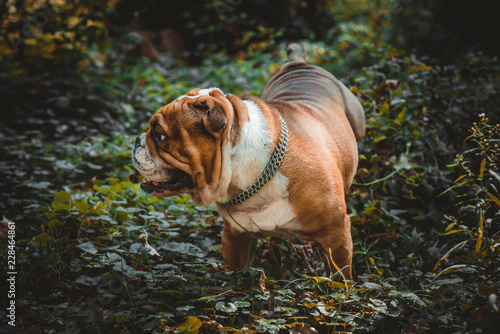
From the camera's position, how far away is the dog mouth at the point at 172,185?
266cm

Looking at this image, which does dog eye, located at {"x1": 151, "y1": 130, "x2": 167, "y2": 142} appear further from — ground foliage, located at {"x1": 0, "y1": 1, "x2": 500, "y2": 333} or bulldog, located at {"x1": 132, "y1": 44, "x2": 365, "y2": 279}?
ground foliage, located at {"x1": 0, "y1": 1, "x2": 500, "y2": 333}

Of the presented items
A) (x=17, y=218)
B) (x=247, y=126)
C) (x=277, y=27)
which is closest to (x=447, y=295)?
(x=247, y=126)

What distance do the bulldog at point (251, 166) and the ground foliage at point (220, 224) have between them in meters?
0.30

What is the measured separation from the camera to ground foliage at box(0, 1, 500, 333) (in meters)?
2.33

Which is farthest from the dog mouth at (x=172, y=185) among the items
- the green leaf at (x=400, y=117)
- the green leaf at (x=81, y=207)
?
the green leaf at (x=400, y=117)

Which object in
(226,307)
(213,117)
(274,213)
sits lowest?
(226,307)

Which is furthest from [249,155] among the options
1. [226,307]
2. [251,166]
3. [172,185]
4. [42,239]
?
[42,239]

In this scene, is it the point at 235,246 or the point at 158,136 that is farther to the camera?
the point at 235,246

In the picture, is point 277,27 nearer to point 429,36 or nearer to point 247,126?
point 429,36

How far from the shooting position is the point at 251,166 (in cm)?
253

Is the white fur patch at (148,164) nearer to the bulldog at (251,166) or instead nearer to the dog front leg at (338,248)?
the bulldog at (251,166)

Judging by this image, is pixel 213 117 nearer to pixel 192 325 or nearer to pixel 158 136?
pixel 158 136

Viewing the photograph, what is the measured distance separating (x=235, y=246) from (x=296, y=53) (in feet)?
6.77

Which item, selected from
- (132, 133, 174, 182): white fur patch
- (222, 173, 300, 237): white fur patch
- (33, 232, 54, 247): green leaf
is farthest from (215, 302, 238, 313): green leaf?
(33, 232, 54, 247): green leaf
